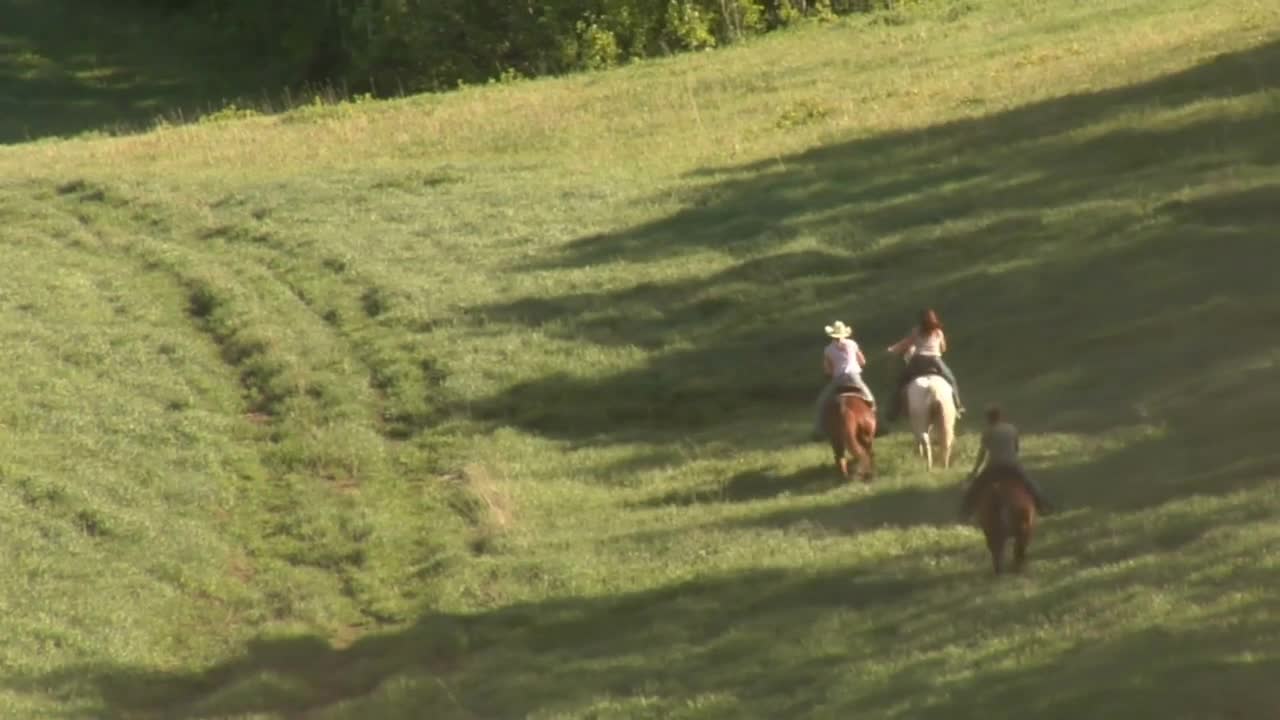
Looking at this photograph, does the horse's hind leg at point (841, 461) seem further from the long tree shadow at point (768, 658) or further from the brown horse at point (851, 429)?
the long tree shadow at point (768, 658)

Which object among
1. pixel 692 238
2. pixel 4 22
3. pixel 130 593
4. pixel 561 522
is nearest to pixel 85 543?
pixel 130 593

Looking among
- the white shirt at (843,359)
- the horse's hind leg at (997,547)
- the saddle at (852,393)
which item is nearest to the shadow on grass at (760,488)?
the saddle at (852,393)

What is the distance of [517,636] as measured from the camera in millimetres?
21234

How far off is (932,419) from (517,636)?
575cm

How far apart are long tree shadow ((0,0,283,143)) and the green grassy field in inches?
471

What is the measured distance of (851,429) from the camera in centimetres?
2505

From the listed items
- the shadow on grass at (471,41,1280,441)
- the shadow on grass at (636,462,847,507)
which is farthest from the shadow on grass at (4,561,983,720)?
the shadow on grass at (471,41,1280,441)

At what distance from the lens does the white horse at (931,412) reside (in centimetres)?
2505

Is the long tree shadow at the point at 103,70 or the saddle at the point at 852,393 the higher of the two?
the long tree shadow at the point at 103,70

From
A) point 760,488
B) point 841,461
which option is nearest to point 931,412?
point 841,461

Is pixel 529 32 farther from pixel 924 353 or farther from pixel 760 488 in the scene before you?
pixel 760 488

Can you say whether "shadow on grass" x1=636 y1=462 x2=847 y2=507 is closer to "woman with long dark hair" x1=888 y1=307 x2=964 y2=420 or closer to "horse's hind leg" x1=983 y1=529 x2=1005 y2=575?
"woman with long dark hair" x1=888 y1=307 x2=964 y2=420

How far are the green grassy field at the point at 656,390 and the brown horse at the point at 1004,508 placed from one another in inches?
16.9

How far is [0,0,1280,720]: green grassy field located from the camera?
1953 cm
